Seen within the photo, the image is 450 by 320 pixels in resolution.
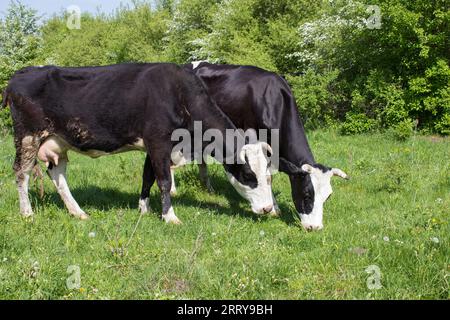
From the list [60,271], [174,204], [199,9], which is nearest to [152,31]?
[199,9]

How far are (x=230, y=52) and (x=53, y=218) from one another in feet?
57.7

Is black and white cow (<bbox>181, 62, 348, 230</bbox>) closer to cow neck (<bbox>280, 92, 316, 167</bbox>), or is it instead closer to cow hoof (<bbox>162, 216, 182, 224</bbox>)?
cow neck (<bbox>280, 92, 316, 167</bbox>)

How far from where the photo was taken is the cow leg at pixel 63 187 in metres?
6.54

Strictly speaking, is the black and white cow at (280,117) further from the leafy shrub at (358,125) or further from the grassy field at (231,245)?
the leafy shrub at (358,125)

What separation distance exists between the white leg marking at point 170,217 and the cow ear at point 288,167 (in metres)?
1.46

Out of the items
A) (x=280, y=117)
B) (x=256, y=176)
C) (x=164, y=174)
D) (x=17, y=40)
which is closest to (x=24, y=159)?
(x=164, y=174)

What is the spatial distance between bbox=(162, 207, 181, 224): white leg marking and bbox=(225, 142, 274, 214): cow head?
2.99 ft

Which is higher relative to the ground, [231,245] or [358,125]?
[231,245]

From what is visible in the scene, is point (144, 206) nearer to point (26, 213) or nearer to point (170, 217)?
point (170, 217)

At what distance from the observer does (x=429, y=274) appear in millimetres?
4246

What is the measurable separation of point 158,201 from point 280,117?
7.02 feet

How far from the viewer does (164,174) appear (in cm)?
650

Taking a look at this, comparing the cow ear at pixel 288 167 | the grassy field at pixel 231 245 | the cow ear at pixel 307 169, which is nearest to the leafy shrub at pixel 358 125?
the grassy field at pixel 231 245

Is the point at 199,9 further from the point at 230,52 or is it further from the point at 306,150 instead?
the point at 306,150
